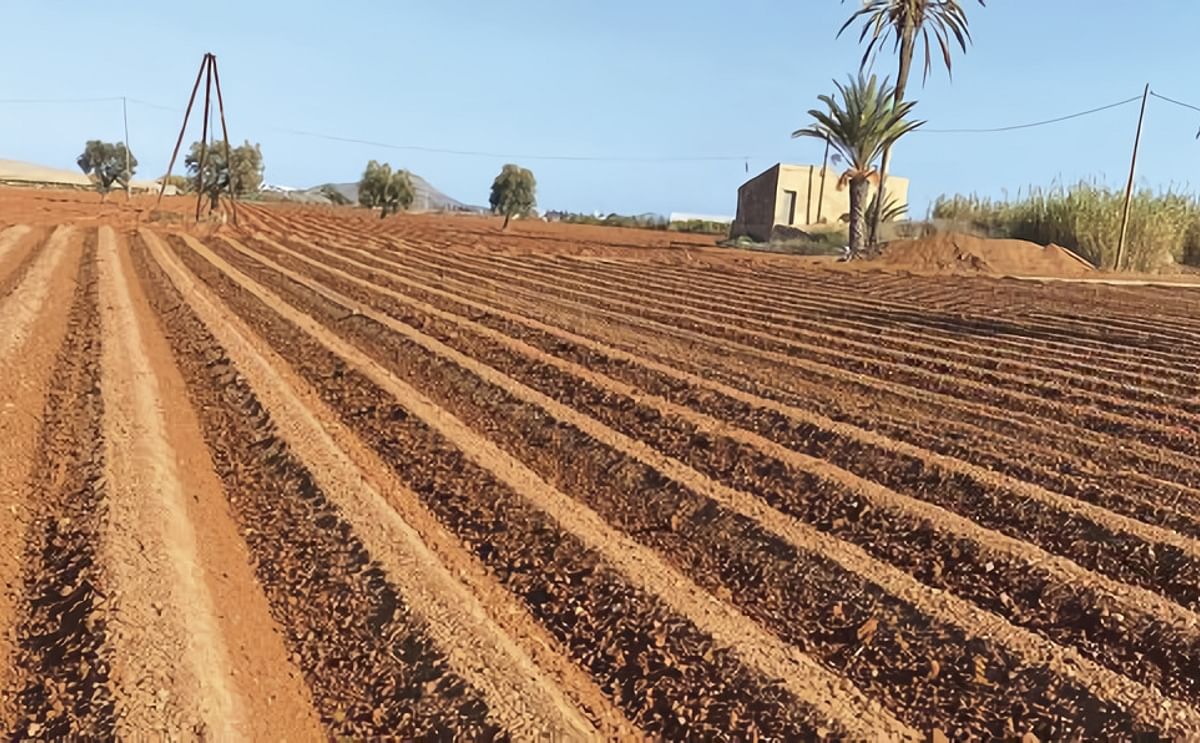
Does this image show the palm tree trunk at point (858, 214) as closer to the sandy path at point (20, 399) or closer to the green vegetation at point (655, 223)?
the sandy path at point (20, 399)

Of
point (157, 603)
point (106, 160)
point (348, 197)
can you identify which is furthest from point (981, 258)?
point (348, 197)

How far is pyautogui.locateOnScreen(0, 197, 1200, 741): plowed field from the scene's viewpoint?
2.35 m

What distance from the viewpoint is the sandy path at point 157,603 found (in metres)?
2.21

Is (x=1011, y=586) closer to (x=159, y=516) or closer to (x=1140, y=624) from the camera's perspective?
(x=1140, y=624)

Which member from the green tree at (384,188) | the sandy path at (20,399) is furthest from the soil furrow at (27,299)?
the green tree at (384,188)

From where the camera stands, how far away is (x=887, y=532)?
3475 millimetres

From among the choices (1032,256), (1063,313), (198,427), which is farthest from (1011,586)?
(1032,256)

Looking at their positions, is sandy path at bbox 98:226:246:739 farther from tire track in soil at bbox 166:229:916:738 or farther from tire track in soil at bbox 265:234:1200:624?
tire track in soil at bbox 265:234:1200:624

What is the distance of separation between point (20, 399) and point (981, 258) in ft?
60.4

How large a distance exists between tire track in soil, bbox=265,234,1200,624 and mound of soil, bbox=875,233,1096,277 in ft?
46.8

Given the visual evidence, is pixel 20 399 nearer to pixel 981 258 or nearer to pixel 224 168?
pixel 981 258

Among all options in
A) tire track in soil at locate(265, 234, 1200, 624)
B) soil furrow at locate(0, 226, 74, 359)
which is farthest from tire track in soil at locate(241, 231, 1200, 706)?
soil furrow at locate(0, 226, 74, 359)

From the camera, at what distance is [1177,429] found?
486 centimetres

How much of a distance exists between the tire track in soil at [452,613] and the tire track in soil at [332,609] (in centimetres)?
5
